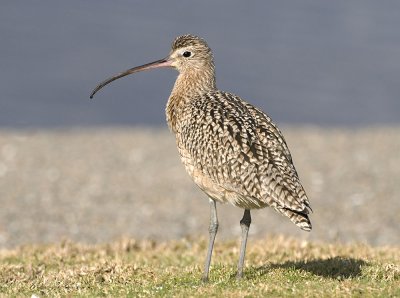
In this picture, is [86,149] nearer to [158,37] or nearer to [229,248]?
[229,248]

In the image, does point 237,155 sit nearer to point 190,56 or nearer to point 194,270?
point 194,270

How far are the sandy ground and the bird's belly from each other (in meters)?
5.65

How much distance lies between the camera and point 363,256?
501 inches

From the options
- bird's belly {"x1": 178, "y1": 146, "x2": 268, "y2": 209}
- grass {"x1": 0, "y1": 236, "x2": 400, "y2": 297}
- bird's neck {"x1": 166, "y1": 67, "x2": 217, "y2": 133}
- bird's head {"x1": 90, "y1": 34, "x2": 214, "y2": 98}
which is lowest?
grass {"x1": 0, "y1": 236, "x2": 400, "y2": 297}

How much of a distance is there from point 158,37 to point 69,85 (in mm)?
13827

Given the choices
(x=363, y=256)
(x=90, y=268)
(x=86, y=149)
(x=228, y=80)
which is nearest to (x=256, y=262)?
(x=363, y=256)

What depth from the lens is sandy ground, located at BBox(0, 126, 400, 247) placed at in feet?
61.5

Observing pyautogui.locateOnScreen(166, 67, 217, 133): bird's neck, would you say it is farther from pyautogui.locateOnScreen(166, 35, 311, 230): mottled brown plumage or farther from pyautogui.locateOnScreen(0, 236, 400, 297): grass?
pyautogui.locateOnScreen(0, 236, 400, 297): grass

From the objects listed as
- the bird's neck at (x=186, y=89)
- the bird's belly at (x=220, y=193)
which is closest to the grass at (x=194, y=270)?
the bird's belly at (x=220, y=193)

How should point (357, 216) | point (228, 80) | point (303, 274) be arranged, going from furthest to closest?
point (228, 80)
point (357, 216)
point (303, 274)

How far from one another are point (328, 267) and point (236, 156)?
2054mm

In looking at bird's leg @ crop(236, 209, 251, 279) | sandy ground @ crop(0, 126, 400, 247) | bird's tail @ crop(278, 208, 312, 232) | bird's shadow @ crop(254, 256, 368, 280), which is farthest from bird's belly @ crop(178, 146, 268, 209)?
sandy ground @ crop(0, 126, 400, 247)

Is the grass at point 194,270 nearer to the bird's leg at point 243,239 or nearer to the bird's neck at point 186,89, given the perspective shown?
the bird's leg at point 243,239

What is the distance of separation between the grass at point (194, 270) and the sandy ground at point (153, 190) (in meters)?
2.55
